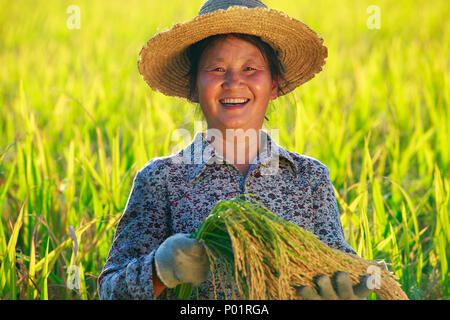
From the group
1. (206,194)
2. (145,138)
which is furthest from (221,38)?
(145,138)

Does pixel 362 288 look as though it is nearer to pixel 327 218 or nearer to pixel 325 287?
pixel 325 287

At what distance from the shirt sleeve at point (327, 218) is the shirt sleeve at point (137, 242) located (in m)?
0.42

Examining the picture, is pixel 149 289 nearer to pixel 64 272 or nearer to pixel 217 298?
pixel 217 298

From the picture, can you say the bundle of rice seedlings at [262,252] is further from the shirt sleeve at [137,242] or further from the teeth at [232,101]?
the teeth at [232,101]

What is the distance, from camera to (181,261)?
126 centimetres

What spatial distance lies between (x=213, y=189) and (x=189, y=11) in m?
7.06

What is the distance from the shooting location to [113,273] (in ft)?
4.79

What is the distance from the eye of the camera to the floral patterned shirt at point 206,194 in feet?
5.08

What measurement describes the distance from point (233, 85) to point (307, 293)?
2.03 ft

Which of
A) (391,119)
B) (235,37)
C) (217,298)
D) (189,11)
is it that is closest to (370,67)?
(391,119)

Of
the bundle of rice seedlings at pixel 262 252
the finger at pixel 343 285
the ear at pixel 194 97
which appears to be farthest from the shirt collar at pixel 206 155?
the finger at pixel 343 285

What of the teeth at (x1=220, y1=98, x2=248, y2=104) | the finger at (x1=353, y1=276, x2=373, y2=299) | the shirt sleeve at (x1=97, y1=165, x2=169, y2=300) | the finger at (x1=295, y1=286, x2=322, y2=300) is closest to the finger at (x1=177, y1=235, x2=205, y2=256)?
the shirt sleeve at (x1=97, y1=165, x2=169, y2=300)

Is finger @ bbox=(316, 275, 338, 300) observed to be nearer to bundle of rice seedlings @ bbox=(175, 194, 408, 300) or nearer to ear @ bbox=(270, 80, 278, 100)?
bundle of rice seedlings @ bbox=(175, 194, 408, 300)

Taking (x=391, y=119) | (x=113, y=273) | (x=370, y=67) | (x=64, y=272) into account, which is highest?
(x=370, y=67)
